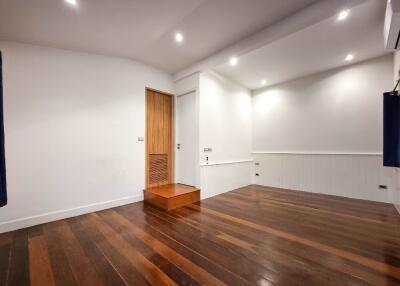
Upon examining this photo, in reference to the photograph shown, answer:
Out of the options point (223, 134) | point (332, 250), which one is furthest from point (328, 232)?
point (223, 134)

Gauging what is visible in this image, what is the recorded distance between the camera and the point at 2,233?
99.2 inches

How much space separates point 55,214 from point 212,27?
3.88 m

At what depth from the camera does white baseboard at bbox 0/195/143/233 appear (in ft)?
8.54

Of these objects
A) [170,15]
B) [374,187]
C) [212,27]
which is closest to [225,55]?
[212,27]

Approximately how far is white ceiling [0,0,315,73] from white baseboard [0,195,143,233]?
2.64 m

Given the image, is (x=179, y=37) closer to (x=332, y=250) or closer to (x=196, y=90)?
(x=196, y=90)

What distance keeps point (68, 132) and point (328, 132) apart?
537 cm

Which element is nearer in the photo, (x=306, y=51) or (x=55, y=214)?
(x=55, y=214)

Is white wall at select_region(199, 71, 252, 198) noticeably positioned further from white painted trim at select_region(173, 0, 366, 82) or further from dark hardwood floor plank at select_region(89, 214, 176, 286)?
dark hardwood floor plank at select_region(89, 214, 176, 286)

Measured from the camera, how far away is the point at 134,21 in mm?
2572

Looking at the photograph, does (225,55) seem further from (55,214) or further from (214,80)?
(55,214)

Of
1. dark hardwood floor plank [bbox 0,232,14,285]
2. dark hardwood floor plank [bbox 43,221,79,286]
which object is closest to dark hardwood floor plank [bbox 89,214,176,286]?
dark hardwood floor plank [bbox 43,221,79,286]

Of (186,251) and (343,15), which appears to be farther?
(343,15)

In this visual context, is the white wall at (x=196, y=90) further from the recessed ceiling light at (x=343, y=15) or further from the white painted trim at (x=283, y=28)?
the recessed ceiling light at (x=343, y=15)
